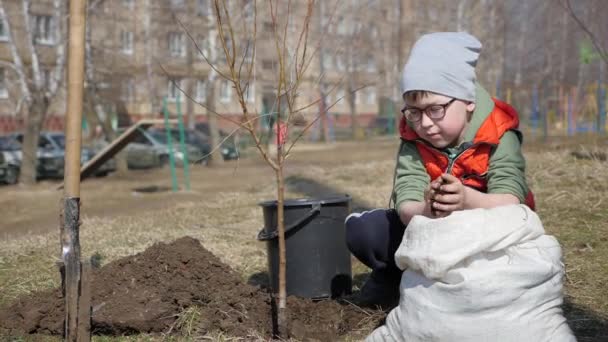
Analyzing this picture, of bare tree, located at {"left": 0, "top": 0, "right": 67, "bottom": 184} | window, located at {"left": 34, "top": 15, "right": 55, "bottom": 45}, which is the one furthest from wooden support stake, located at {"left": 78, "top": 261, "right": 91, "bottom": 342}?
window, located at {"left": 34, "top": 15, "right": 55, "bottom": 45}

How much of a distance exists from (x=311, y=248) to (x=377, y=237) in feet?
1.78

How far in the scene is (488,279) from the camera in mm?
2240

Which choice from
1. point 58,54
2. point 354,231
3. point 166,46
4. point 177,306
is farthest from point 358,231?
point 166,46

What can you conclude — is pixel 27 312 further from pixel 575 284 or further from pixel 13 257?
pixel 575 284

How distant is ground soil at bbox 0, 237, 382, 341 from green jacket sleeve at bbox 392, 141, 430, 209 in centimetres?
67

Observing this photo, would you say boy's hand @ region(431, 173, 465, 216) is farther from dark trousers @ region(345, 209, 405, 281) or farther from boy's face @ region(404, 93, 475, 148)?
dark trousers @ region(345, 209, 405, 281)

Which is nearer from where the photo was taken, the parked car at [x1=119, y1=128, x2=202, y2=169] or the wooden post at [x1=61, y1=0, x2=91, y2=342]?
the wooden post at [x1=61, y1=0, x2=91, y2=342]

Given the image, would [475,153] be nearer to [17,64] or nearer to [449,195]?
[449,195]

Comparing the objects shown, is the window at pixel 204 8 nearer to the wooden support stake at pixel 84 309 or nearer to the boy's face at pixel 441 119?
the wooden support stake at pixel 84 309

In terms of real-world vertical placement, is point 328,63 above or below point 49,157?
above

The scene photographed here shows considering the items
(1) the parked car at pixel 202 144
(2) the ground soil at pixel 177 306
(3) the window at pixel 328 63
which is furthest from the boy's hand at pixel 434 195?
(1) the parked car at pixel 202 144

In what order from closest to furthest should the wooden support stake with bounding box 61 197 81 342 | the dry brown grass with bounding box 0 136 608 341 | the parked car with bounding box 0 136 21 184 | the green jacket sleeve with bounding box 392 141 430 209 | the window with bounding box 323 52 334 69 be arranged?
1. the green jacket sleeve with bounding box 392 141 430 209
2. the wooden support stake with bounding box 61 197 81 342
3. the dry brown grass with bounding box 0 136 608 341
4. the window with bounding box 323 52 334 69
5. the parked car with bounding box 0 136 21 184

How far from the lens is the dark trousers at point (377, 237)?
3004 millimetres

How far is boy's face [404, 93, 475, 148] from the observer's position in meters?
2.45
